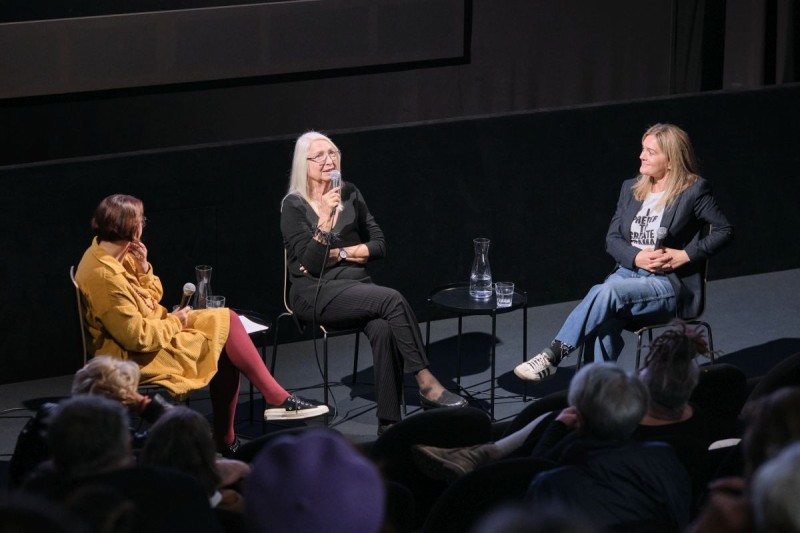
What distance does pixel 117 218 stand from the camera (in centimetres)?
455

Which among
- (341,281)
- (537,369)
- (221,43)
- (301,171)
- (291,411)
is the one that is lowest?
(291,411)

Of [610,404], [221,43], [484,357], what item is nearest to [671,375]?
[610,404]

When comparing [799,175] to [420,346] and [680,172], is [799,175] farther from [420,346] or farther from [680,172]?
[420,346]

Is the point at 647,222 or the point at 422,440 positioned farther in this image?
the point at 647,222

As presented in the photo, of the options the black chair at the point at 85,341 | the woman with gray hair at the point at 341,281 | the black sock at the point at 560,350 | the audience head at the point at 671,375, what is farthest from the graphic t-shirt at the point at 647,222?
the black chair at the point at 85,341

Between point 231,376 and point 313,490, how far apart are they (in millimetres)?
2659

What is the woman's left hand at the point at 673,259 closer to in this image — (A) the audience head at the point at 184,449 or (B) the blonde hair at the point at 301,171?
(B) the blonde hair at the point at 301,171

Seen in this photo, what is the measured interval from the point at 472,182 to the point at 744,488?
3871 mm

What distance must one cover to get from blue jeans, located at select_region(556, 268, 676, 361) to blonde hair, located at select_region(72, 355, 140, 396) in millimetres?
2188

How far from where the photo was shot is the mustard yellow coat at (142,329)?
15.0ft

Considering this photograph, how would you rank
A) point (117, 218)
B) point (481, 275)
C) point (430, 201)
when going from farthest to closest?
point (430, 201) → point (481, 275) → point (117, 218)

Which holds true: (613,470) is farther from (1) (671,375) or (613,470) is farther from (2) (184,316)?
(2) (184,316)

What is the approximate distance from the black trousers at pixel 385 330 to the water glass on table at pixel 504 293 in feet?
1.23

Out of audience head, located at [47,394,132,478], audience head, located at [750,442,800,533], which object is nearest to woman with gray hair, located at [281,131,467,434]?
audience head, located at [47,394,132,478]
